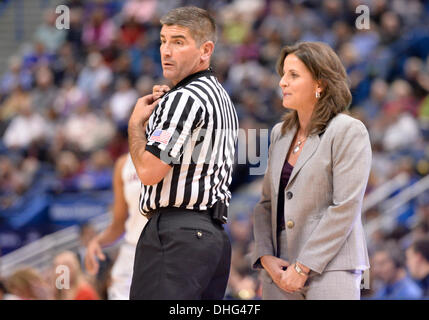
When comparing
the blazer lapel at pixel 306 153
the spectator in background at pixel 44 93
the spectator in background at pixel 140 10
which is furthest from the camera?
the spectator in background at pixel 140 10

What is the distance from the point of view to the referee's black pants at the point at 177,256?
8.73 ft

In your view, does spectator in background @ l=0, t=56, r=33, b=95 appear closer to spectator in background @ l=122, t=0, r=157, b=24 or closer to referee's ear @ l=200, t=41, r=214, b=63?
spectator in background @ l=122, t=0, r=157, b=24

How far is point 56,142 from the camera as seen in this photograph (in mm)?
9297

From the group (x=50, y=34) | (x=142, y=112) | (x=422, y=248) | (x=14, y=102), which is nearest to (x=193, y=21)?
(x=142, y=112)

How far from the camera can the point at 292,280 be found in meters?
2.87

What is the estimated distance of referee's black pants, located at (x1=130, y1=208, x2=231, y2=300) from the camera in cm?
266

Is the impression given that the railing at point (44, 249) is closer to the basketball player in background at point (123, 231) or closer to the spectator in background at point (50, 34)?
the basketball player in background at point (123, 231)

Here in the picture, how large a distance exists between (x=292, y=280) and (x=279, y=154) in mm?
590

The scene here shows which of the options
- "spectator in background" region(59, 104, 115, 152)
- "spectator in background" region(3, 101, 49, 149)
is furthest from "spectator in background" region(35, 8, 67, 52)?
"spectator in background" region(59, 104, 115, 152)

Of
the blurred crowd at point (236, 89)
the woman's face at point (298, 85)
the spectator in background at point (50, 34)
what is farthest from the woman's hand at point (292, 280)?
the spectator in background at point (50, 34)

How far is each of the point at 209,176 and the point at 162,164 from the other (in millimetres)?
223

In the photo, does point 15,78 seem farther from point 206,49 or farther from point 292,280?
point 292,280

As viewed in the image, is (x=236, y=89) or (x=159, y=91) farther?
(x=236, y=89)

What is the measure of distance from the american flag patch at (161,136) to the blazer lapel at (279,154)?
62 cm
